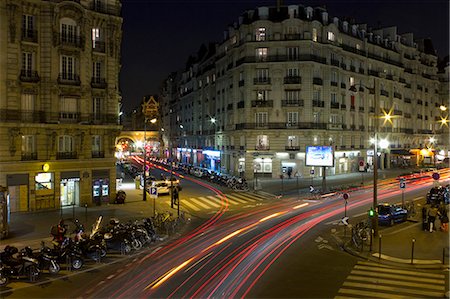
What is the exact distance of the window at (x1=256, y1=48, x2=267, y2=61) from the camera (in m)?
53.2

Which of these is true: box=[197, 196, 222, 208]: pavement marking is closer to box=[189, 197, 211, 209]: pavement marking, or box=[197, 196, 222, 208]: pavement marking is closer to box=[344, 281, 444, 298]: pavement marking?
box=[189, 197, 211, 209]: pavement marking

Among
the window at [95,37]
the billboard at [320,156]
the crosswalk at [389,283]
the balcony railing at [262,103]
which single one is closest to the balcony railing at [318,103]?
the balcony railing at [262,103]

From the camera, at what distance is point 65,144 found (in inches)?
1242

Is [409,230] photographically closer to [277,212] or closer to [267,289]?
[277,212]

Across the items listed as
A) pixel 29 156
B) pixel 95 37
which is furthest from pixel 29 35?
pixel 29 156

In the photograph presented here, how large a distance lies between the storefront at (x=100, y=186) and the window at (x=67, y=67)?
8.13 m

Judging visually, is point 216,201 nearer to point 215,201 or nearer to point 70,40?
point 215,201

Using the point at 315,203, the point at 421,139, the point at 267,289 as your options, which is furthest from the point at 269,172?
the point at 421,139

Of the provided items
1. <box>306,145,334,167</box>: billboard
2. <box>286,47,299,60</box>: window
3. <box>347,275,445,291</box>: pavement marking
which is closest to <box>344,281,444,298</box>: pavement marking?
<box>347,275,445,291</box>: pavement marking

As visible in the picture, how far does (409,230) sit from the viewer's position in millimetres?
23344

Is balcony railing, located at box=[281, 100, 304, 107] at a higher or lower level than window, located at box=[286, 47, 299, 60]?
lower

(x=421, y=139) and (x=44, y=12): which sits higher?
(x=44, y=12)

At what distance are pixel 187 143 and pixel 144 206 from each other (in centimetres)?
5497

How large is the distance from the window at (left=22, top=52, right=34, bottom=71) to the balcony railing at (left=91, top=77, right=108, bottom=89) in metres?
4.88
